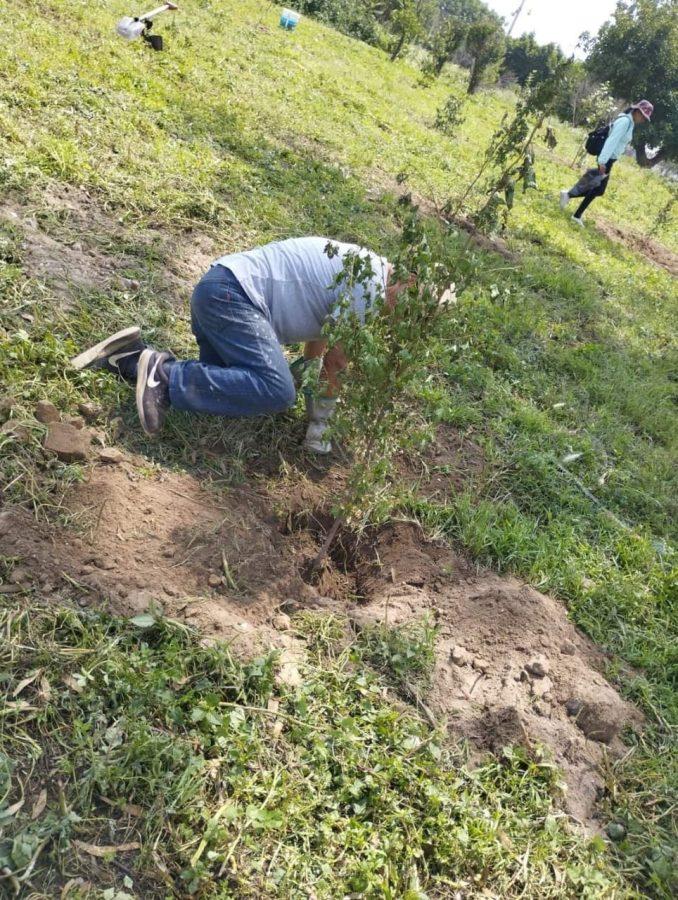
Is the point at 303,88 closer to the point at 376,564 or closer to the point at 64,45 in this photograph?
the point at 64,45

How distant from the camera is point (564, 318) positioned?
19.3 ft

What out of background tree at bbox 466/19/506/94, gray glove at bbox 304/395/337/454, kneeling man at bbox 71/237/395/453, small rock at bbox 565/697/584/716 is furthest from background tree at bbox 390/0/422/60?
small rock at bbox 565/697/584/716

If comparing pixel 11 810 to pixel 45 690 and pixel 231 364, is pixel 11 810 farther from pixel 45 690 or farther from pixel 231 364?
pixel 231 364

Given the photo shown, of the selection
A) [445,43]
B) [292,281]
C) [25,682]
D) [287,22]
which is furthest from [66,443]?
[445,43]

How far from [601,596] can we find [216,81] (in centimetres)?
700

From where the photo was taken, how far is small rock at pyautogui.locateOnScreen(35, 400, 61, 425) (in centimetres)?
258

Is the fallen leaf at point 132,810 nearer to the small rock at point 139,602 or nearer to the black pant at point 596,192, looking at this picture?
the small rock at point 139,602

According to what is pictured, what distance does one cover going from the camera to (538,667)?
252cm

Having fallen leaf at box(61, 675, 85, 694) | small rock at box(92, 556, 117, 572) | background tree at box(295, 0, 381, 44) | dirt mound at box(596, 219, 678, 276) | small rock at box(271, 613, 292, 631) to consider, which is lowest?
fallen leaf at box(61, 675, 85, 694)

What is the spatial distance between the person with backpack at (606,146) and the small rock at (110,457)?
8.49m

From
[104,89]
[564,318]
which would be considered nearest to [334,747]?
[564,318]

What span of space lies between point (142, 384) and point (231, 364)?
396 millimetres

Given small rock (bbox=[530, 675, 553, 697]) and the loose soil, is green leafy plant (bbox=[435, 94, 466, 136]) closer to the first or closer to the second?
the loose soil

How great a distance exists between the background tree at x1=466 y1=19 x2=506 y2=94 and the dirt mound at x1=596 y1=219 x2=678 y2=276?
9.97 meters
